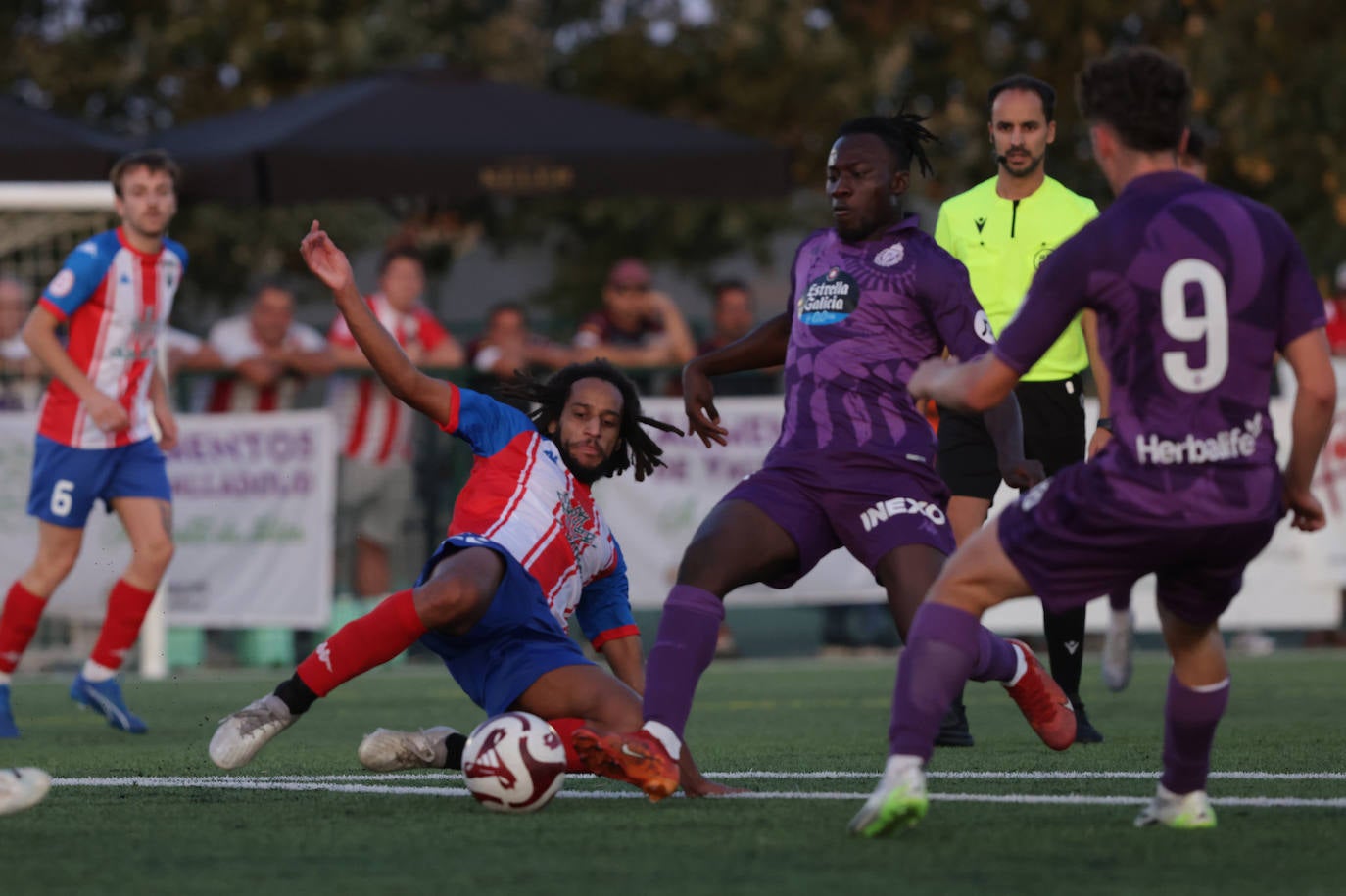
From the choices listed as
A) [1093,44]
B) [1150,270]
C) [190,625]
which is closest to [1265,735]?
[1150,270]

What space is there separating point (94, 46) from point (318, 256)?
17699 mm

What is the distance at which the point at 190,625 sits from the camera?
13.3 meters

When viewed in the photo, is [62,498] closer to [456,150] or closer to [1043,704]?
[1043,704]

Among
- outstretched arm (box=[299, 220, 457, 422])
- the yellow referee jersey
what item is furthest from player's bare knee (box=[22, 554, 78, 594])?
the yellow referee jersey

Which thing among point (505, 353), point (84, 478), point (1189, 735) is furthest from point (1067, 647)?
point (505, 353)

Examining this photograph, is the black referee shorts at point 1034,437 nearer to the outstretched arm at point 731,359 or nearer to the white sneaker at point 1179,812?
the outstretched arm at point 731,359

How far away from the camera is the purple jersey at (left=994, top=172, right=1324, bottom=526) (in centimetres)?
498

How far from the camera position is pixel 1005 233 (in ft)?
26.8

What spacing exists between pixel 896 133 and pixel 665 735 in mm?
2021

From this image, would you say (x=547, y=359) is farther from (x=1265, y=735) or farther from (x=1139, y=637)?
(x=1265, y=735)

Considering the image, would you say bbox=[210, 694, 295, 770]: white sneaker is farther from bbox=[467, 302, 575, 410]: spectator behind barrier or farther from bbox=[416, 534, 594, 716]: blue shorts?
bbox=[467, 302, 575, 410]: spectator behind barrier

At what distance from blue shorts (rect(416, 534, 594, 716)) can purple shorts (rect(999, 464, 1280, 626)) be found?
180 centimetres

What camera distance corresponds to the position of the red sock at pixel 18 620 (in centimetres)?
950

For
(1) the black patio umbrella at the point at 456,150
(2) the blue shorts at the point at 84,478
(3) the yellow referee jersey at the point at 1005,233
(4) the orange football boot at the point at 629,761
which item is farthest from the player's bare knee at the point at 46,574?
(1) the black patio umbrella at the point at 456,150
